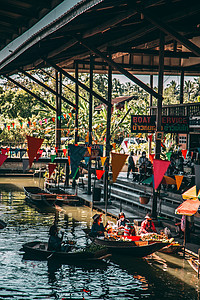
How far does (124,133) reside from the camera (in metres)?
51.9

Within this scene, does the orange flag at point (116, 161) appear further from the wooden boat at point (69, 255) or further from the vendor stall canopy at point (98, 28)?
the vendor stall canopy at point (98, 28)

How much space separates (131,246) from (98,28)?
9439mm

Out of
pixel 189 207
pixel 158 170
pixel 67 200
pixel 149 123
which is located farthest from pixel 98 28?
pixel 67 200

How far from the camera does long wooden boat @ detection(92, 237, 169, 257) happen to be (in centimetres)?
1662

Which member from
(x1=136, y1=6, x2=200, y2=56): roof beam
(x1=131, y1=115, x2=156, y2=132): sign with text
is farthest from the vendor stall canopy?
(x1=131, y1=115, x2=156, y2=132): sign with text

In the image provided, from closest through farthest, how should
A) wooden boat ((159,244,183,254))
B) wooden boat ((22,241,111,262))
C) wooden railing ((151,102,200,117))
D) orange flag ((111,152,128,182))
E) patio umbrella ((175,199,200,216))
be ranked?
patio umbrella ((175,199,200,216))
wooden boat ((22,241,111,262))
wooden boat ((159,244,183,254))
orange flag ((111,152,128,182))
wooden railing ((151,102,200,117))

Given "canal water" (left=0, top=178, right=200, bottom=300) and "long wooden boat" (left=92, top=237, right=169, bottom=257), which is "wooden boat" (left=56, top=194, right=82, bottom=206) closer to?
"canal water" (left=0, top=178, right=200, bottom=300)

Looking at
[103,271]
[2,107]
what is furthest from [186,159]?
[2,107]

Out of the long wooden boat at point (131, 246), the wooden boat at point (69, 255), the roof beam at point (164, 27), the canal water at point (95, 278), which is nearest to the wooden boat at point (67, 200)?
the canal water at point (95, 278)

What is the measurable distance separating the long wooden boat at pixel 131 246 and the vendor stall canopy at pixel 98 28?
7.51 m

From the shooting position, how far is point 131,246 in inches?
669

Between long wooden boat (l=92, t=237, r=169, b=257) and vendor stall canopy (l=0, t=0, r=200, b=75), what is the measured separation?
7.51 metres

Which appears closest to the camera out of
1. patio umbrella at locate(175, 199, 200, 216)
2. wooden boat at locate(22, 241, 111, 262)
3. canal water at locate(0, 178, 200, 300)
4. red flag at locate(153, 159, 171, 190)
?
canal water at locate(0, 178, 200, 300)

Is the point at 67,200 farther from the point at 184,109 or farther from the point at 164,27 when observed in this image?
the point at 164,27
